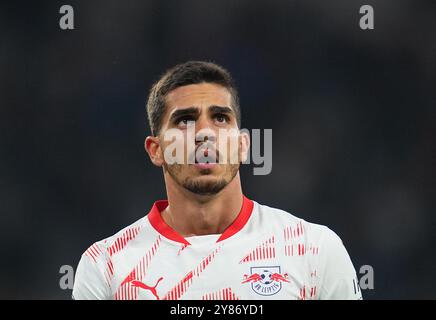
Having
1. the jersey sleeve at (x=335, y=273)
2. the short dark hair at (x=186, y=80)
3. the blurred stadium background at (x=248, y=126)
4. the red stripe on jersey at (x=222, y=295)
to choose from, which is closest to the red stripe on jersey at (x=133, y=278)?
the red stripe on jersey at (x=222, y=295)

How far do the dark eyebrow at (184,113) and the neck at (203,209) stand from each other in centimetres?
37

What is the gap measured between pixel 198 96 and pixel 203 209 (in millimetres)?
631

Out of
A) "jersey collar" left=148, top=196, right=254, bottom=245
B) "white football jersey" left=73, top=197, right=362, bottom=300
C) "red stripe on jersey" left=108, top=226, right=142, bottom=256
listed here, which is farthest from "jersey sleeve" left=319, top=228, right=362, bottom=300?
"red stripe on jersey" left=108, top=226, right=142, bottom=256

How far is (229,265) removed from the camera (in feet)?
13.3

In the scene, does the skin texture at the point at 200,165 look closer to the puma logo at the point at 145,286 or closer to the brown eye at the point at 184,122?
the brown eye at the point at 184,122

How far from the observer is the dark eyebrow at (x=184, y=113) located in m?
4.02

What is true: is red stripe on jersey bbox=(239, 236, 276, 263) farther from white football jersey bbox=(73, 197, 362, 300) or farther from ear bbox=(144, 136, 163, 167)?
ear bbox=(144, 136, 163, 167)

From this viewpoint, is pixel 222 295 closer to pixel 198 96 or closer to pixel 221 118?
pixel 221 118

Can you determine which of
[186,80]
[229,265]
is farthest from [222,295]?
[186,80]

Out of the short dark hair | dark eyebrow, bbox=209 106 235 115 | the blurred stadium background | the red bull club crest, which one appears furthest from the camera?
the blurred stadium background

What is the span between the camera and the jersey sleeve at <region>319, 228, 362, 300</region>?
3971 mm

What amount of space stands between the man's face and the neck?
0.09 metres
